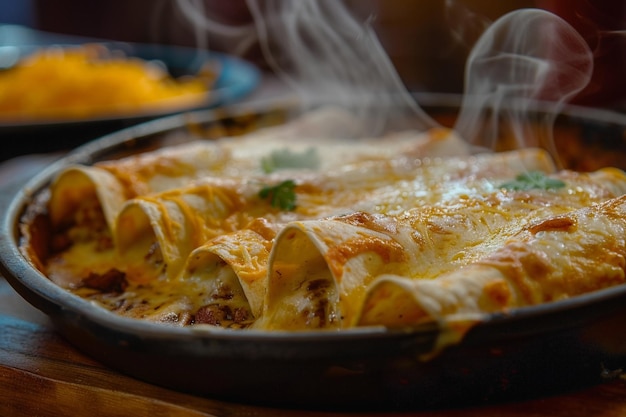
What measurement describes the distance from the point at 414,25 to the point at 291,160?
4.79m

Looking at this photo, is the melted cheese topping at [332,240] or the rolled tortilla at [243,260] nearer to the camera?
the melted cheese topping at [332,240]

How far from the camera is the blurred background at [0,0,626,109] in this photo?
4.98 meters

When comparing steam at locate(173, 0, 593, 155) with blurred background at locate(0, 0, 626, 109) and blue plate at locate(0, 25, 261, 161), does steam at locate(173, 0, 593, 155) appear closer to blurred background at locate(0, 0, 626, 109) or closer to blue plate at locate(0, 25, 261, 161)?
blurred background at locate(0, 0, 626, 109)

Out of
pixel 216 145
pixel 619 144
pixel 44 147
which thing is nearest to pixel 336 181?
pixel 216 145

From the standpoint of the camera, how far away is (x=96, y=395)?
1520mm

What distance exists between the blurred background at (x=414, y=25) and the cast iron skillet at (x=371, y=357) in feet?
4.92

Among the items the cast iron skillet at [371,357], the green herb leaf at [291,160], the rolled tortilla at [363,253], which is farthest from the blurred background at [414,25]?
the cast iron skillet at [371,357]

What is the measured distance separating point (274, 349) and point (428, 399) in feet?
1.12

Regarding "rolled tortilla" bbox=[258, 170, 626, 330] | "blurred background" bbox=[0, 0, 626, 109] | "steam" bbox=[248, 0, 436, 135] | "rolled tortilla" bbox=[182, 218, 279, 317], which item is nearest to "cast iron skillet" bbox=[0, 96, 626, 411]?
"rolled tortilla" bbox=[258, 170, 626, 330]

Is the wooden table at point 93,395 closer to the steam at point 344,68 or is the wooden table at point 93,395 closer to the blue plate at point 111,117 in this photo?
the blue plate at point 111,117

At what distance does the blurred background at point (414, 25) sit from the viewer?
196 inches

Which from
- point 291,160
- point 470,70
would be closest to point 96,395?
point 291,160

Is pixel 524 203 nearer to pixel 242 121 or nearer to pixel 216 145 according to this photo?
pixel 216 145

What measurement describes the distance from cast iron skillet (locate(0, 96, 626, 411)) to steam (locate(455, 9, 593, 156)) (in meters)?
1.34
